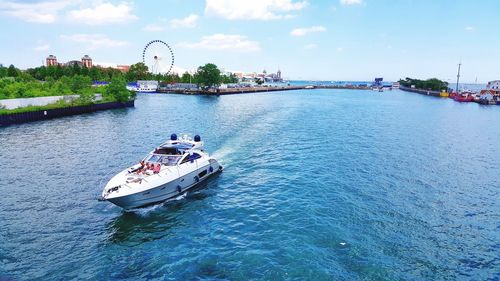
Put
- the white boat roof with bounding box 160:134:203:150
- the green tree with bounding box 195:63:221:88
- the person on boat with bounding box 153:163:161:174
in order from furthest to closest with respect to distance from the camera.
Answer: the green tree with bounding box 195:63:221:88 → the white boat roof with bounding box 160:134:203:150 → the person on boat with bounding box 153:163:161:174

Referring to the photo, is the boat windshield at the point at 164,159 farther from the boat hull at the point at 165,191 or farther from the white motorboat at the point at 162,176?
the boat hull at the point at 165,191

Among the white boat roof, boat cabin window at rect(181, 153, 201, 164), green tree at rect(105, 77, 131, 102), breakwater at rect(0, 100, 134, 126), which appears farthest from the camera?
green tree at rect(105, 77, 131, 102)

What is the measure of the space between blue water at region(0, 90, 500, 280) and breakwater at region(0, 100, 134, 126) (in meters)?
17.9

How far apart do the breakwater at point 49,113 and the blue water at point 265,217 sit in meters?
17.9

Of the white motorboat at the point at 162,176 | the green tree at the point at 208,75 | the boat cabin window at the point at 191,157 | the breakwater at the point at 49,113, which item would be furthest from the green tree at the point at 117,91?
the boat cabin window at the point at 191,157

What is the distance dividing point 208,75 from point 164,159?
159 m

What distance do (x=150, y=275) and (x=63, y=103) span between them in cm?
8239

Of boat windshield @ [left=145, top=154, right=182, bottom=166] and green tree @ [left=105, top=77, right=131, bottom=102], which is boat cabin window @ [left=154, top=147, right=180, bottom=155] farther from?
green tree @ [left=105, top=77, right=131, bottom=102]

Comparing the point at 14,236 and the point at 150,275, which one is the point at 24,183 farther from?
the point at 150,275

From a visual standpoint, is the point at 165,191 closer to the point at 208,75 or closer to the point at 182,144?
the point at 182,144

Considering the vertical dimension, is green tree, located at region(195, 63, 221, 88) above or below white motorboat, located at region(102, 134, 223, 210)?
above

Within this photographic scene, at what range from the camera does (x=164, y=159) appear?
113 ft

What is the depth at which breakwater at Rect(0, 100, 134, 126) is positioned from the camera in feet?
230

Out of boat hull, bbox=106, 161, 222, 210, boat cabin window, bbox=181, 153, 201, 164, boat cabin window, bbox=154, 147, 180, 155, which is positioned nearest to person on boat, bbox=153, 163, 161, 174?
boat hull, bbox=106, 161, 222, 210
